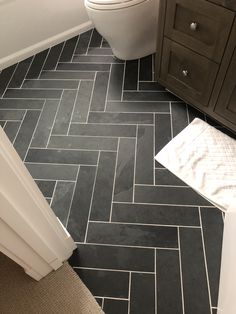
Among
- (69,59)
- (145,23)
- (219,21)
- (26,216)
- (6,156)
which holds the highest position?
(6,156)

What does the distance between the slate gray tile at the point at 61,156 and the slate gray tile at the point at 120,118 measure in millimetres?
256

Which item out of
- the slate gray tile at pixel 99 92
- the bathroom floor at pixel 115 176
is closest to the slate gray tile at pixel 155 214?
the bathroom floor at pixel 115 176

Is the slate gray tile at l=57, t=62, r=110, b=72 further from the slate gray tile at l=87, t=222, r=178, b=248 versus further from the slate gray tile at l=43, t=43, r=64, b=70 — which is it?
the slate gray tile at l=87, t=222, r=178, b=248

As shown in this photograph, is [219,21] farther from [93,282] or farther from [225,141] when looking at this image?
[93,282]

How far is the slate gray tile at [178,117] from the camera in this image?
4.90 feet

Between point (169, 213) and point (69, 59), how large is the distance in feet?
4.63

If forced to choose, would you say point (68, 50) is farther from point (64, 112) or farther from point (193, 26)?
point (193, 26)

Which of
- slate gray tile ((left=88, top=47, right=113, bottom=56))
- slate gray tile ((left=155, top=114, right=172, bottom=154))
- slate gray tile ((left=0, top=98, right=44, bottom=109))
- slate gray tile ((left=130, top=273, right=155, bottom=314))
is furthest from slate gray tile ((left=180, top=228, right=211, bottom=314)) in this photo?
slate gray tile ((left=88, top=47, right=113, bottom=56))

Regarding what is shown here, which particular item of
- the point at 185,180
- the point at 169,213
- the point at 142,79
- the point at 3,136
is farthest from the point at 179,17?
the point at 3,136

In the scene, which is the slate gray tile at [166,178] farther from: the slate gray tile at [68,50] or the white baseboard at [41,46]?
the white baseboard at [41,46]

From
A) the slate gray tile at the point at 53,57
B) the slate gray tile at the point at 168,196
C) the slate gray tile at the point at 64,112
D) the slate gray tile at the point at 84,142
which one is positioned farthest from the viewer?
the slate gray tile at the point at 53,57

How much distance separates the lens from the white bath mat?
124 cm

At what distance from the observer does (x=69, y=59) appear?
6.43 ft

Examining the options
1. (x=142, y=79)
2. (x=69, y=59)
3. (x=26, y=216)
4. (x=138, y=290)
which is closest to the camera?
(x=26, y=216)
